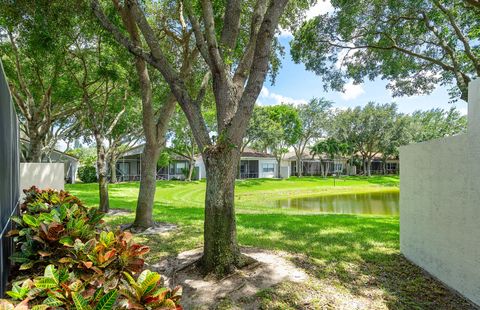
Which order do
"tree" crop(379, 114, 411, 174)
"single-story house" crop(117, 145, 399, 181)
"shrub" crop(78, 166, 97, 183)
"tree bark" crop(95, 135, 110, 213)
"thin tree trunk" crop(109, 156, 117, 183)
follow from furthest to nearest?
"tree" crop(379, 114, 411, 174) → "single-story house" crop(117, 145, 399, 181) → "shrub" crop(78, 166, 97, 183) → "thin tree trunk" crop(109, 156, 117, 183) → "tree bark" crop(95, 135, 110, 213)

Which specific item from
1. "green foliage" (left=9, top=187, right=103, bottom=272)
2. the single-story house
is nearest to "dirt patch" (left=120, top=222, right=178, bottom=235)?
"green foliage" (left=9, top=187, right=103, bottom=272)

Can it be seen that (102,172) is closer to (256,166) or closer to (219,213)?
(219,213)

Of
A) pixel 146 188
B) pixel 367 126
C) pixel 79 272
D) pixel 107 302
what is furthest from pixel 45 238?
pixel 367 126

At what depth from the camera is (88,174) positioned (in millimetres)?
30781

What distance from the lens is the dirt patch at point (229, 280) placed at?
398 centimetres

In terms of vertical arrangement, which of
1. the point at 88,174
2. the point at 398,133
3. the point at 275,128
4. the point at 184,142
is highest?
the point at 398,133

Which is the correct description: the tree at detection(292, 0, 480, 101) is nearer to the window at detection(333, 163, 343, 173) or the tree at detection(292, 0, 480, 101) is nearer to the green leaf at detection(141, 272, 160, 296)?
the green leaf at detection(141, 272, 160, 296)

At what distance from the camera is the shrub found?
3066 cm

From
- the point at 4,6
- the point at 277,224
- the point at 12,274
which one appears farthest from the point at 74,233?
the point at 277,224

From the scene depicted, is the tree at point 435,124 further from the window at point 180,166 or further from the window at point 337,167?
the window at point 180,166

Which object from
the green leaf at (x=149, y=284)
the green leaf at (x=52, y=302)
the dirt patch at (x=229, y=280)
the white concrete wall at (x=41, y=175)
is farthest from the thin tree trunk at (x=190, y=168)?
the green leaf at (x=52, y=302)

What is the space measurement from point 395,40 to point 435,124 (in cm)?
4167

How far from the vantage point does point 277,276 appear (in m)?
4.63

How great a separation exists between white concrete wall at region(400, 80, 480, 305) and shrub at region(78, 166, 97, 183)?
99.3ft
